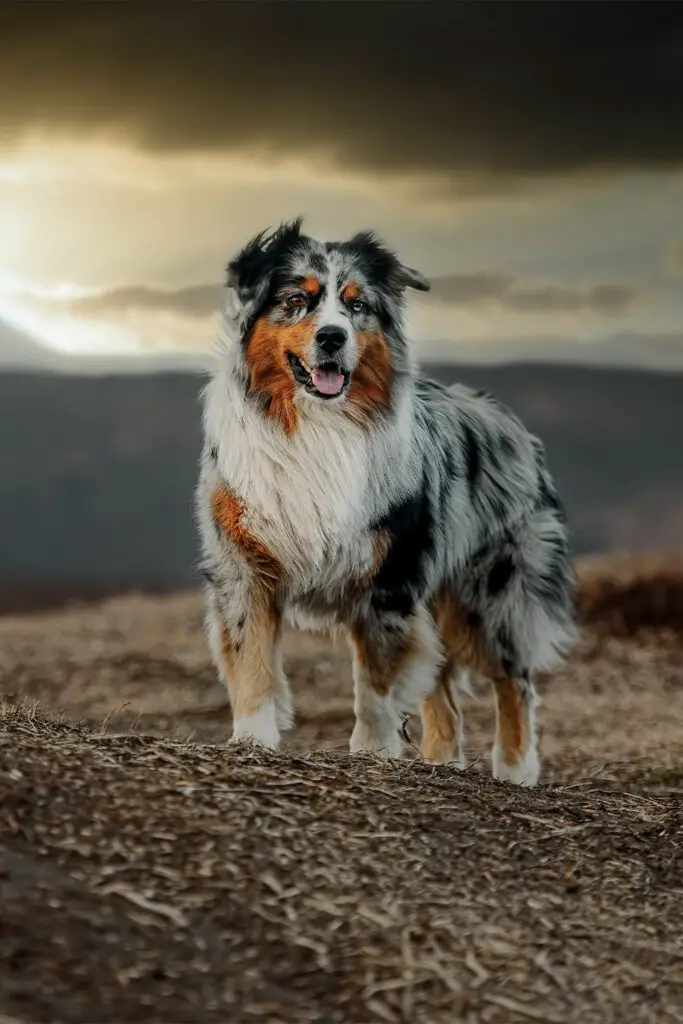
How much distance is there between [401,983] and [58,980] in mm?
826

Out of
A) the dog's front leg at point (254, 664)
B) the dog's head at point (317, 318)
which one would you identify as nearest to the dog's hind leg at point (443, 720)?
the dog's front leg at point (254, 664)

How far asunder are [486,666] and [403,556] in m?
1.24

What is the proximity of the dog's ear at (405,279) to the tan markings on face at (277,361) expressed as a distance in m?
0.51

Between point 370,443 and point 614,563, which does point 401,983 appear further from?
point 614,563

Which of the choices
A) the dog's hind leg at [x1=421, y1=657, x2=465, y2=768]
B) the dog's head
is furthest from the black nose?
the dog's hind leg at [x1=421, y1=657, x2=465, y2=768]

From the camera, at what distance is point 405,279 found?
6.02m

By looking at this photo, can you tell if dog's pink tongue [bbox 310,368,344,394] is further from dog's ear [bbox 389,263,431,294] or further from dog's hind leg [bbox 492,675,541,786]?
dog's hind leg [bbox 492,675,541,786]

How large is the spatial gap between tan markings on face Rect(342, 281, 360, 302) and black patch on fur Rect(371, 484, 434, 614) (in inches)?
33.7

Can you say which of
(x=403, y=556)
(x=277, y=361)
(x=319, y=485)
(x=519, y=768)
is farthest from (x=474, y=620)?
(x=277, y=361)

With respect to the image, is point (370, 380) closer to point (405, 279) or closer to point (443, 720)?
point (405, 279)

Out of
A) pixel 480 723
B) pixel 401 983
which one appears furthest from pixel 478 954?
pixel 480 723

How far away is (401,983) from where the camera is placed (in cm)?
365

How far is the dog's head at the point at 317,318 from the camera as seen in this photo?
5660 mm

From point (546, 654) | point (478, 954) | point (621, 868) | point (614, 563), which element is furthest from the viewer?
point (614, 563)
